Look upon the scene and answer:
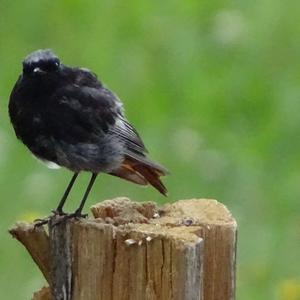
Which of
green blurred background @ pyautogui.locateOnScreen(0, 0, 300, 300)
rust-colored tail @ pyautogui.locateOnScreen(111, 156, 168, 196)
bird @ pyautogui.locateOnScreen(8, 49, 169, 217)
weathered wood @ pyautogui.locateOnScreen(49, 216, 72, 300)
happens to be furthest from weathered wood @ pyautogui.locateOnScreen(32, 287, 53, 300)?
green blurred background @ pyautogui.locateOnScreen(0, 0, 300, 300)

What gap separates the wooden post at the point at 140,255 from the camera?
191 inches

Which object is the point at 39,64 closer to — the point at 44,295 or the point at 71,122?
the point at 71,122

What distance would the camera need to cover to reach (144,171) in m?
6.44

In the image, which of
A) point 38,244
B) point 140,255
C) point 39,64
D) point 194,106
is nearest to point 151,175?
point 39,64

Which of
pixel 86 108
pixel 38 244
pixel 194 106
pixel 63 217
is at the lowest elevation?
pixel 38 244

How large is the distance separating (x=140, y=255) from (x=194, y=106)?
5205 mm

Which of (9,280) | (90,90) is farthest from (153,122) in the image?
(90,90)

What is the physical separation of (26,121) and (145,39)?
4531 millimetres

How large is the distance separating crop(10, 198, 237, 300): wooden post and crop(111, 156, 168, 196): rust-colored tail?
3.07 feet

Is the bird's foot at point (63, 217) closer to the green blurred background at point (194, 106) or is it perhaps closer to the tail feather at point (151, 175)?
the tail feather at point (151, 175)

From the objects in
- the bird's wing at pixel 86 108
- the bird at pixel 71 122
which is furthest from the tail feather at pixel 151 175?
the bird's wing at pixel 86 108

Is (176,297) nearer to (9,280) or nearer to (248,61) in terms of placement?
(9,280)

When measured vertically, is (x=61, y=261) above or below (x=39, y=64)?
below

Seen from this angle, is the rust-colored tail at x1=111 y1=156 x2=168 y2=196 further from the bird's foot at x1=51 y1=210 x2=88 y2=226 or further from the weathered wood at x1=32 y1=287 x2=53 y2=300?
the weathered wood at x1=32 y1=287 x2=53 y2=300
